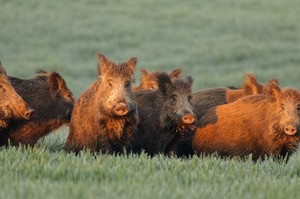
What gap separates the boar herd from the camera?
9.20m

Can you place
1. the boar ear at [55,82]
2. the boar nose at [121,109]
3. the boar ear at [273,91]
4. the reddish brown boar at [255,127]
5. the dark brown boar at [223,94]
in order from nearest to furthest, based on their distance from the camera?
the boar nose at [121,109], the reddish brown boar at [255,127], the boar ear at [273,91], the boar ear at [55,82], the dark brown boar at [223,94]

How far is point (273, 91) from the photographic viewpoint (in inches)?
390

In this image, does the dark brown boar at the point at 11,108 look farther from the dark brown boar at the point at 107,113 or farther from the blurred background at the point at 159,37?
the blurred background at the point at 159,37

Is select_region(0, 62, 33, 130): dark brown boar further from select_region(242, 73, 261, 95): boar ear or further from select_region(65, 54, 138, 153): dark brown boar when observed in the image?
select_region(242, 73, 261, 95): boar ear

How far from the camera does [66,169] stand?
23.6 feet

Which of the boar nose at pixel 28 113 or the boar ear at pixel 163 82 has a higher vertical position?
the boar ear at pixel 163 82

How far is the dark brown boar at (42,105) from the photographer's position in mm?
10008

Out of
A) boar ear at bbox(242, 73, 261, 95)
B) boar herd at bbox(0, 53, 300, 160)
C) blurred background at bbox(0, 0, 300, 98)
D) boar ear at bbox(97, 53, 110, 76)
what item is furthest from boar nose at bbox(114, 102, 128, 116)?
blurred background at bbox(0, 0, 300, 98)

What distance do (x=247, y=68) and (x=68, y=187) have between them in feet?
55.3

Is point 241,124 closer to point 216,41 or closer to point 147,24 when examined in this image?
point 216,41

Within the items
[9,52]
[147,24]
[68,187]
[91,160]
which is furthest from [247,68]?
[68,187]

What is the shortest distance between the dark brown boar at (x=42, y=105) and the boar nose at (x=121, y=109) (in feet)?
5.38

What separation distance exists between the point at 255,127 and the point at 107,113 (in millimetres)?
2011

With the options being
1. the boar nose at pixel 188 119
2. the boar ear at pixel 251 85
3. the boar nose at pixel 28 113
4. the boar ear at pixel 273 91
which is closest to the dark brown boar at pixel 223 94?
the boar ear at pixel 251 85
